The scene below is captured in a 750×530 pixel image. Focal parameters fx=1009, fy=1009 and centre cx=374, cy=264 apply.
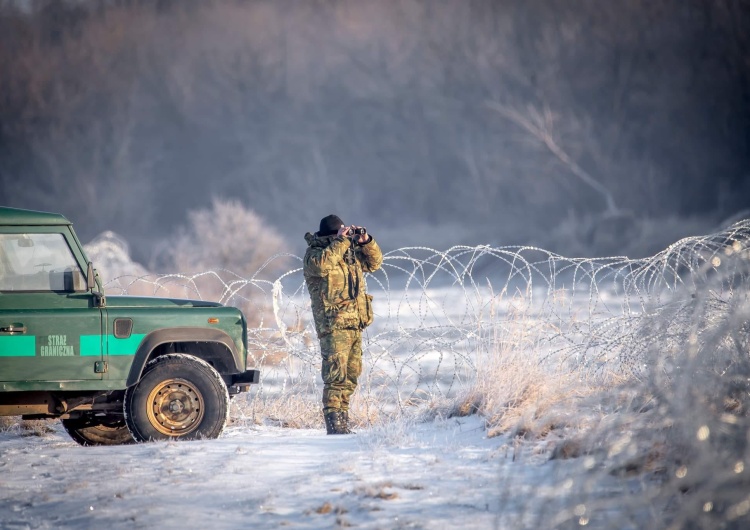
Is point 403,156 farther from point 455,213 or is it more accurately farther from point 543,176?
point 543,176

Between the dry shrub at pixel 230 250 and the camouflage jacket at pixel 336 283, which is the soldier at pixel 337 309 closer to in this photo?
the camouflage jacket at pixel 336 283

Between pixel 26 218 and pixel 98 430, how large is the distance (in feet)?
6.03

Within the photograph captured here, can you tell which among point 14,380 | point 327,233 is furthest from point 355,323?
point 14,380

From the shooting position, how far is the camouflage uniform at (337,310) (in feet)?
25.7

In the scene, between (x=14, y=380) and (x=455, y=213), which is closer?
(x=14, y=380)

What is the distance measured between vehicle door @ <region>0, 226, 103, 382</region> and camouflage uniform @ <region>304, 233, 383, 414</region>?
1.74m

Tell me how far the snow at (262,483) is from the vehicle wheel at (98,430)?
0.41 metres

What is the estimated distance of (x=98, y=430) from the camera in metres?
7.87

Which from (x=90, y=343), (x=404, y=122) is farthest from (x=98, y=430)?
(x=404, y=122)

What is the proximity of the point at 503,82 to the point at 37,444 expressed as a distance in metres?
54.6

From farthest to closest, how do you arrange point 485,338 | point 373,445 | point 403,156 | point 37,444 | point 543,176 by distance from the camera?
point 403,156 < point 543,176 < point 485,338 < point 37,444 < point 373,445

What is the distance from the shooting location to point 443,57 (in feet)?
211

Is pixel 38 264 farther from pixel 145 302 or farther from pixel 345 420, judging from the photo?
pixel 345 420

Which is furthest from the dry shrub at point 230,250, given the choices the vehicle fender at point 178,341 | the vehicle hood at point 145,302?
the vehicle fender at point 178,341
